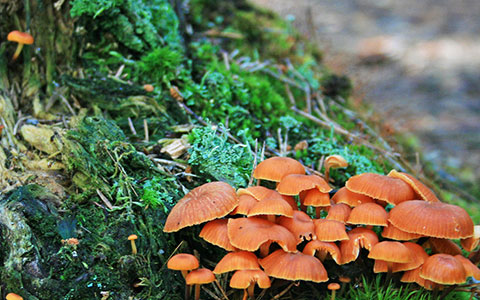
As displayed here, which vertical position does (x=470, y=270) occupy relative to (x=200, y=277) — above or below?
below

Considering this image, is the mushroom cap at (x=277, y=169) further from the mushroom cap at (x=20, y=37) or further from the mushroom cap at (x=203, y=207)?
the mushroom cap at (x=20, y=37)

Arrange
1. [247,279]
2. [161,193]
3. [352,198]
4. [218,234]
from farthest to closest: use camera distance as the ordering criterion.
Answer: [161,193], [352,198], [218,234], [247,279]

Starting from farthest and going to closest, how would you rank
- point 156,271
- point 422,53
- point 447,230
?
point 422,53 < point 156,271 < point 447,230

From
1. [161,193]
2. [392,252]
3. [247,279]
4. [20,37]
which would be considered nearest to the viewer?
[247,279]

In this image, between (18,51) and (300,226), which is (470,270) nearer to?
(300,226)

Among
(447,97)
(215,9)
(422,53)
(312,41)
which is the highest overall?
(215,9)

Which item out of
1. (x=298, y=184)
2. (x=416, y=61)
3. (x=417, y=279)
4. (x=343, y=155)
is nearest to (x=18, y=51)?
(x=298, y=184)

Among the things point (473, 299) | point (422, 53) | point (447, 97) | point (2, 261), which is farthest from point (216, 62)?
point (422, 53)

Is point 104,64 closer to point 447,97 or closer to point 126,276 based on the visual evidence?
point 126,276

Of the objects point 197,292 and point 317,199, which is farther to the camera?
point 317,199
